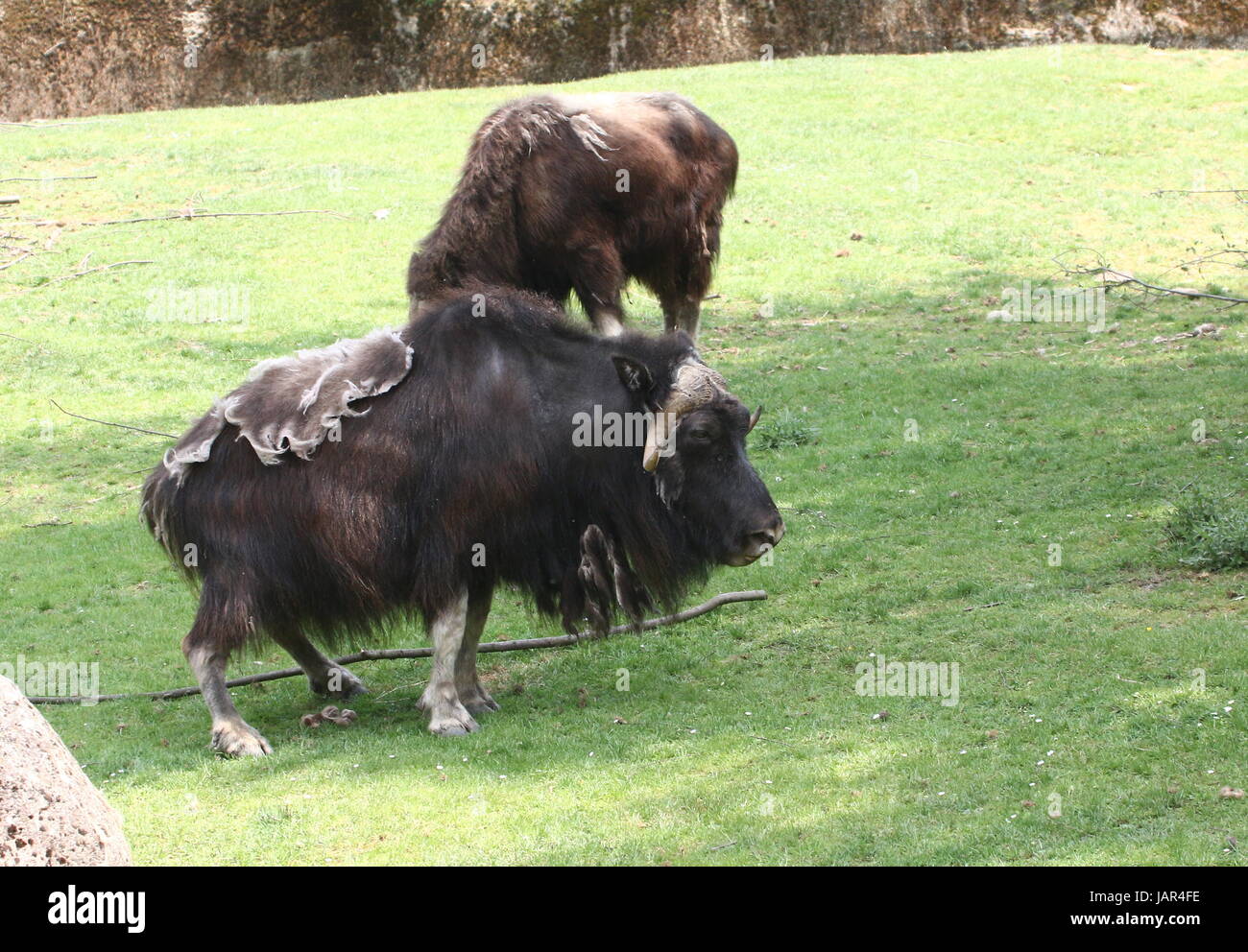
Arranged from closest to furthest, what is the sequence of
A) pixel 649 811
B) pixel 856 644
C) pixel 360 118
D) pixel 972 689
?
pixel 649 811 → pixel 972 689 → pixel 856 644 → pixel 360 118

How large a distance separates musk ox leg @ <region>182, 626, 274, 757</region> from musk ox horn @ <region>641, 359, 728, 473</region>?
8.68ft

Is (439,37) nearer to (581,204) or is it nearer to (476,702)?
(581,204)

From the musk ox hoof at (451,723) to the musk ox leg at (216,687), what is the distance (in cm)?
91

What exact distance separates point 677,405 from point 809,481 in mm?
4839

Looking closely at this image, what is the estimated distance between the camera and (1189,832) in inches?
227

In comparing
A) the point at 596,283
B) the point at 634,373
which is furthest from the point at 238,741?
the point at 596,283

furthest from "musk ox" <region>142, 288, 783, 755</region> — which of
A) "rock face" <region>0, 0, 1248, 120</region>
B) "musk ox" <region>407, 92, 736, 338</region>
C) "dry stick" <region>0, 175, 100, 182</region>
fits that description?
"rock face" <region>0, 0, 1248, 120</region>

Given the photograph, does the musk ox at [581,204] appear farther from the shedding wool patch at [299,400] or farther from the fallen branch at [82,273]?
the fallen branch at [82,273]

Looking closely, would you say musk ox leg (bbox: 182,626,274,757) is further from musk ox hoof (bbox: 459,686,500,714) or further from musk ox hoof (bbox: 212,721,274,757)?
musk ox hoof (bbox: 459,686,500,714)

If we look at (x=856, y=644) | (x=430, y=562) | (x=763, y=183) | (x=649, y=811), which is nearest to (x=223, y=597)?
(x=430, y=562)

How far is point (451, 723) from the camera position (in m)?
8.14

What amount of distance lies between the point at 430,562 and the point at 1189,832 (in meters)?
4.26

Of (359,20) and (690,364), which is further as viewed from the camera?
(359,20)
